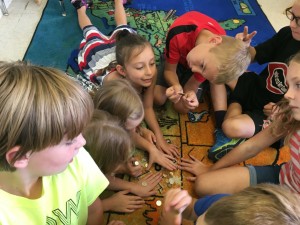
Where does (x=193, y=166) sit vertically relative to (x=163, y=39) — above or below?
below

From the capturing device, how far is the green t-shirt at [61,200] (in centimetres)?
58

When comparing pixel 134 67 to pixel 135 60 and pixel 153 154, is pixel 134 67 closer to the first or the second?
pixel 135 60

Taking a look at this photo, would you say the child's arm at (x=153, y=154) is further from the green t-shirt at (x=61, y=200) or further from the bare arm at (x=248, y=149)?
the green t-shirt at (x=61, y=200)

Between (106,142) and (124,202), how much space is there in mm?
259

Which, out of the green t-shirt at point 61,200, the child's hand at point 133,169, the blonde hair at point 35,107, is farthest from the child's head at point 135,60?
the blonde hair at point 35,107

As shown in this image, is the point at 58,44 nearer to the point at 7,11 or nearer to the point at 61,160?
the point at 7,11

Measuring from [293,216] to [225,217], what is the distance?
11 centimetres

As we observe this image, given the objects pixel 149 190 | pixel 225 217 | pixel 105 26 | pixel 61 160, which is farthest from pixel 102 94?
pixel 105 26

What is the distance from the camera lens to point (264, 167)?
105 cm

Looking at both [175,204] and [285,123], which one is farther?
[285,123]

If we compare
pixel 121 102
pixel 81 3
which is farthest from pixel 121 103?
pixel 81 3

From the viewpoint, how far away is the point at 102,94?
3.39ft

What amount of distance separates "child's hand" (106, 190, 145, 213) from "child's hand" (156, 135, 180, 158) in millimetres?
241

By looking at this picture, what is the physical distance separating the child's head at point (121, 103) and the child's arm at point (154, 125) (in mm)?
213
